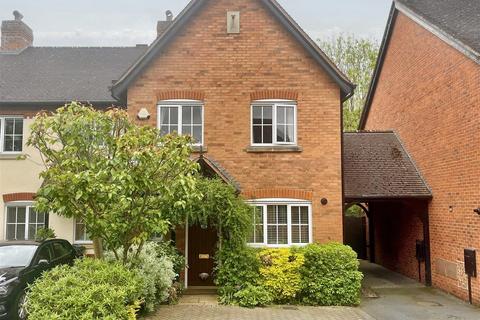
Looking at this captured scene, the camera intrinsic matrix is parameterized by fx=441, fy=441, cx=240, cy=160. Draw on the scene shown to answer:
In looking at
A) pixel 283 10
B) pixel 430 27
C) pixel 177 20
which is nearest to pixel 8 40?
pixel 177 20

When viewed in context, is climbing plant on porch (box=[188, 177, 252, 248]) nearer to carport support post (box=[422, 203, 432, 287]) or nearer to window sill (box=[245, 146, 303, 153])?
window sill (box=[245, 146, 303, 153])

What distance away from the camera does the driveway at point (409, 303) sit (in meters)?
10.4

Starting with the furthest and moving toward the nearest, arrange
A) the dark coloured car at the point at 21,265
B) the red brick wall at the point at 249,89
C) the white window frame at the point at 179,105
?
the white window frame at the point at 179,105
the red brick wall at the point at 249,89
the dark coloured car at the point at 21,265

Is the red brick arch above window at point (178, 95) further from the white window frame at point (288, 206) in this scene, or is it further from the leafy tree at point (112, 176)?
the white window frame at point (288, 206)

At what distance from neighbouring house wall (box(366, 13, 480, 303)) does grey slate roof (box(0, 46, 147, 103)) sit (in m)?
10.4

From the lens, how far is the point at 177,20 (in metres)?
12.8

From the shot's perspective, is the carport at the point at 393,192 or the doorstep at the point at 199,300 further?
the carport at the point at 393,192

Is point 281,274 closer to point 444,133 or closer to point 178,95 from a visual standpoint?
point 178,95

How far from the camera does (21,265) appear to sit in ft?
30.9

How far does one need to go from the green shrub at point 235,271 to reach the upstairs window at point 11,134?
857cm

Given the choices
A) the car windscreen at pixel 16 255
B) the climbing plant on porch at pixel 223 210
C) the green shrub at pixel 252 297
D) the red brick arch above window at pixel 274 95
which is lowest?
the green shrub at pixel 252 297

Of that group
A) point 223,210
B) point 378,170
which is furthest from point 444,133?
point 223,210

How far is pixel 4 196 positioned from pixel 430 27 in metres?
14.8

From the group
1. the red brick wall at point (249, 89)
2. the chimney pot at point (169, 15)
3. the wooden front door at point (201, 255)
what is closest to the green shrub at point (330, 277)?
the red brick wall at point (249, 89)
